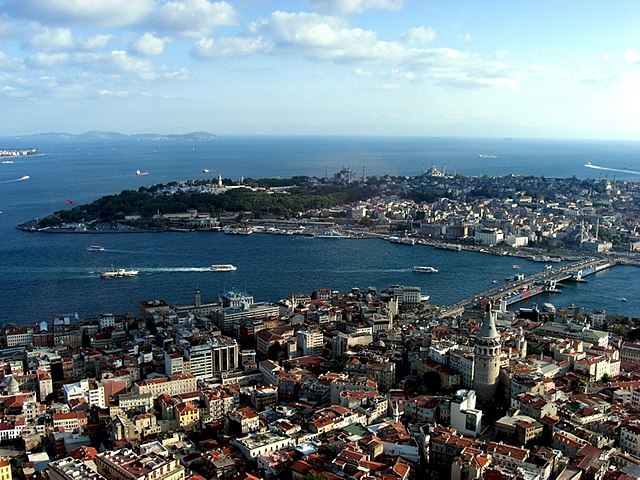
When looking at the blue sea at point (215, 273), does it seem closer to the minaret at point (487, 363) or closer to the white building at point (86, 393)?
the white building at point (86, 393)

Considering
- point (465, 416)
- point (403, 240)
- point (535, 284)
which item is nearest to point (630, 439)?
point (465, 416)

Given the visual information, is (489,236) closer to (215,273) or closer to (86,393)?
(215,273)

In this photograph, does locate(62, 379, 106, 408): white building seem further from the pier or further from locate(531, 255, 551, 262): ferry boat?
locate(531, 255, 551, 262): ferry boat

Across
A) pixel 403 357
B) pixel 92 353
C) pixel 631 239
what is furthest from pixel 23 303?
pixel 631 239

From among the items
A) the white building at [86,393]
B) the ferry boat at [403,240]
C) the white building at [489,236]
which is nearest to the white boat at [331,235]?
the ferry boat at [403,240]

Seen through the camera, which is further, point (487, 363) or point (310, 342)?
point (310, 342)

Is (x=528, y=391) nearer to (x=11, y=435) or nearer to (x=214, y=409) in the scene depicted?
(x=214, y=409)

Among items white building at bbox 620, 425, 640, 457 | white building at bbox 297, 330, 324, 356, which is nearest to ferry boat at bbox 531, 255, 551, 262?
white building at bbox 297, 330, 324, 356
